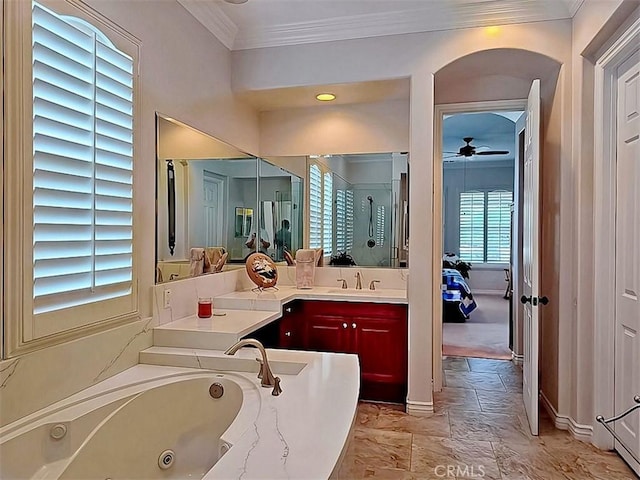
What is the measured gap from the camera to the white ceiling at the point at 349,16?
9.75ft

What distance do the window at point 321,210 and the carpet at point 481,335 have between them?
1997mm

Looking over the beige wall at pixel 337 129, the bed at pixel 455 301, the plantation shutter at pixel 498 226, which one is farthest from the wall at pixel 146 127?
the plantation shutter at pixel 498 226

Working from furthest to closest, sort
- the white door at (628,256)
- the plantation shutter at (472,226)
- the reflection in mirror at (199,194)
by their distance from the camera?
the plantation shutter at (472,226) < the reflection in mirror at (199,194) < the white door at (628,256)

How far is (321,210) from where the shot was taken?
4.09m

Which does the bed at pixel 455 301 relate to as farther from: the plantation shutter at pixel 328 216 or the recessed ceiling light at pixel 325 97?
the recessed ceiling light at pixel 325 97

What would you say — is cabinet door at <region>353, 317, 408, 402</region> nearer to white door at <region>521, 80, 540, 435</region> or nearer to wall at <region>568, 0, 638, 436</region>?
white door at <region>521, 80, 540, 435</region>

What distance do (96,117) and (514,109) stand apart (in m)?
3.20

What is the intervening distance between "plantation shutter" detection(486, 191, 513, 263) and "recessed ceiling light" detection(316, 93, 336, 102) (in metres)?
6.43

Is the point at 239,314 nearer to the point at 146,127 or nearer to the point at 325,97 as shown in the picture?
the point at 146,127

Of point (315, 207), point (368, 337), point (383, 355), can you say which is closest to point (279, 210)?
point (315, 207)

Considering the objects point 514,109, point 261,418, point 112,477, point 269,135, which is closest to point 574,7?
point 514,109

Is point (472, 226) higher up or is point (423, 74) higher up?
point (423, 74)

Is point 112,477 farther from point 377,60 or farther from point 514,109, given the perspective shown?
point 514,109

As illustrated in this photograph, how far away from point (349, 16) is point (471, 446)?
10.0 ft
